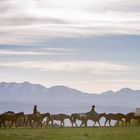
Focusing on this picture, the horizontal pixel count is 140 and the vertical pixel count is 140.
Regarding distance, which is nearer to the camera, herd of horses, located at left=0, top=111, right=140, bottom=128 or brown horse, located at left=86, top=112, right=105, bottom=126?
herd of horses, located at left=0, top=111, right=140, bottom=128

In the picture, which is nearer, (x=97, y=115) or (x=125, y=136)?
(x=125, y=136)

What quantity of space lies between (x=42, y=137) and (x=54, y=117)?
79.0 feet

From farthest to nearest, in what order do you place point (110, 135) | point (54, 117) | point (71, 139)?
point (54, 117) < point (110, 135) < point (71, 139)

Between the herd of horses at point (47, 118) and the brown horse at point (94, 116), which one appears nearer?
the herd of horses at point (47, 118)

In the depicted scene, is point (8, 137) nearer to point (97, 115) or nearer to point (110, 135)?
point (110, 135)

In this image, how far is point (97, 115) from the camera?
67.7 meters

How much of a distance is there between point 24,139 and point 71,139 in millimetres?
4116

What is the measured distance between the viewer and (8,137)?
45.9 metres

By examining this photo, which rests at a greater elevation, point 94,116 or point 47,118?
point 94,116

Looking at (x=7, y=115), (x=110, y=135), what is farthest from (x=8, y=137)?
(x=7, y=115)

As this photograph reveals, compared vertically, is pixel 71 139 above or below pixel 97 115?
below

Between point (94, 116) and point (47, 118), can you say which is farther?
point (47, 118)

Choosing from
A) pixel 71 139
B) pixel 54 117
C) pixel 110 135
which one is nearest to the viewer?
pixel 71 139

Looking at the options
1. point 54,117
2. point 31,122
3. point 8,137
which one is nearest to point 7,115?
point 31,122
